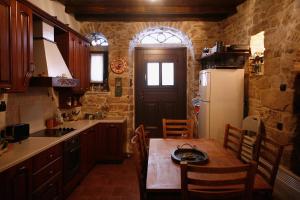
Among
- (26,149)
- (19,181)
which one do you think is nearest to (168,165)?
(19,181)

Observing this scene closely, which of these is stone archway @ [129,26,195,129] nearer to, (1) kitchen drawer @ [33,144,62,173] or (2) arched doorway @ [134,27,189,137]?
(2) arched doorway @ [134,27,189,137]

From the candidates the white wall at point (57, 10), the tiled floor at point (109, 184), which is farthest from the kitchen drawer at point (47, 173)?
the white wall at point (57, 10)

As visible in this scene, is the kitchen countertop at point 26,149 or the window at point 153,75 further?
the window at point 153,75

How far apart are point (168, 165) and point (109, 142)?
2.47 metres

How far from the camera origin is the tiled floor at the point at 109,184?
10.3ft

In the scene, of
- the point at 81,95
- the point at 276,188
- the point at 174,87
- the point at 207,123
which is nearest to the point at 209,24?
the point at 174,87

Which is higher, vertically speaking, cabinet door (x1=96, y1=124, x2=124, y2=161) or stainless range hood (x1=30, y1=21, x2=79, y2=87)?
stainless range hood (x1=30, y1=21, x2=79, y2=87)

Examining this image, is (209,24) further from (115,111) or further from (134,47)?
(115,111)

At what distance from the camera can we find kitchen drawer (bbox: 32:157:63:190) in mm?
2269

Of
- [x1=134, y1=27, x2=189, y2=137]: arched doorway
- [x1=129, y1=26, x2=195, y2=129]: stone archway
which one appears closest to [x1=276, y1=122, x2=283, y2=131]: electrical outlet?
[x1=129, y1=26, x2=195, y2=129]: stone archway

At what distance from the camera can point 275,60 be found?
9.95 feet

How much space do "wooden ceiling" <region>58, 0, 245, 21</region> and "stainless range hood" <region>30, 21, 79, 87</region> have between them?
1.22 m

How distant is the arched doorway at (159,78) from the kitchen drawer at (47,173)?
2.59 m

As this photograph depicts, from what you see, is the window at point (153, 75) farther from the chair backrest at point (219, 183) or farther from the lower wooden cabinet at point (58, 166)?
the chair backrest at point (219, 183)
